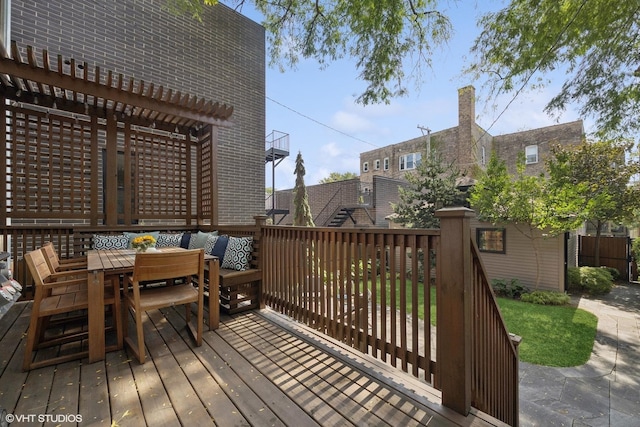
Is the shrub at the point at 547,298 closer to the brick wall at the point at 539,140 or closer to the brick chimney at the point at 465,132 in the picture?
the brick chimney at the point at 465,132

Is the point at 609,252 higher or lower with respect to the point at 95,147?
lower

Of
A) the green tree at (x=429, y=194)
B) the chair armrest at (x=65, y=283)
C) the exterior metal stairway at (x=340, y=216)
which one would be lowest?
the chair armrest at (x=65, y=283)

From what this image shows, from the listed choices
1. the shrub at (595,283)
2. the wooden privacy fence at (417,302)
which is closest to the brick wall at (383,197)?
the shrub at (595,283)

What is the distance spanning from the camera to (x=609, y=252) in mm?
10578

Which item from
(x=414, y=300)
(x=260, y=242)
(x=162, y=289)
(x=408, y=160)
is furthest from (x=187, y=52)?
(x=408, y=160)

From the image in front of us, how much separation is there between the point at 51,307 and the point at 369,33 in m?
4.97

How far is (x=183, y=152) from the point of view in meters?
5.46

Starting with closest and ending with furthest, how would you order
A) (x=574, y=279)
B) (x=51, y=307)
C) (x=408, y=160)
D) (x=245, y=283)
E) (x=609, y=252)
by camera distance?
(x=51, y=307), (x=245, y=283), (x=574, y=279), (x=609, y=252), (x=408, y=160)

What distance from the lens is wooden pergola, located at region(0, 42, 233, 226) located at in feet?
12.8

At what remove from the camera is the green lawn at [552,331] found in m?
4.32

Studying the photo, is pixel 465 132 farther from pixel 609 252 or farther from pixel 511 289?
pixel 511 289

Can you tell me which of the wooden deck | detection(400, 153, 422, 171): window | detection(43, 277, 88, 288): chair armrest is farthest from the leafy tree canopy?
detection(43, 277, 88, 288): chair armrest

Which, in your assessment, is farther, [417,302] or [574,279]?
[574,279]

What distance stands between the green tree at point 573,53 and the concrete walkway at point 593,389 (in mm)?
3545
